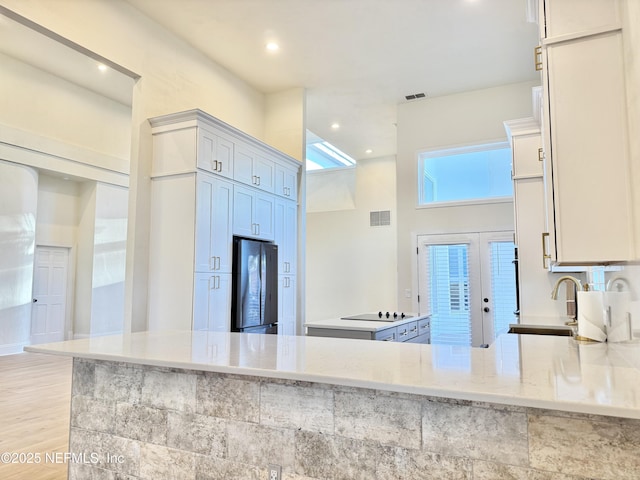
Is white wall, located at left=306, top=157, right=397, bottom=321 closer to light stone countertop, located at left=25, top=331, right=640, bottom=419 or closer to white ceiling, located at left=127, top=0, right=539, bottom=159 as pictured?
white ceiling, located at left=127, top=0, right=539, bottom=159

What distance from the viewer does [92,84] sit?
725 cm

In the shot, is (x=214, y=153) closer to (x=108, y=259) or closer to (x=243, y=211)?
(x=243, y=211)

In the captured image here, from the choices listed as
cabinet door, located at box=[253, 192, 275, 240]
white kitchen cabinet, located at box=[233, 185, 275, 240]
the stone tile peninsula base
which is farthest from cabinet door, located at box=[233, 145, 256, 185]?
the stone tile peninsula base

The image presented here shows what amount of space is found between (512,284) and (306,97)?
389 cm

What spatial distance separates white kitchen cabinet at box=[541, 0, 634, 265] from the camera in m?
1.56

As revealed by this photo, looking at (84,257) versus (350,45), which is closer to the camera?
(350,45)

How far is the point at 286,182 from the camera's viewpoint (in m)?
5.75

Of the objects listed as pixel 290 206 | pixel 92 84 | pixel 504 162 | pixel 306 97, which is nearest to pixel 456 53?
pixel 504 162

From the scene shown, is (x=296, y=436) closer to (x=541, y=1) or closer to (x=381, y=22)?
(x=541, y=1)

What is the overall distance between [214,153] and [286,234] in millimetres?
1661

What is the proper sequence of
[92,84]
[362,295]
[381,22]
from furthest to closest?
1. [362,295]
2. [92,84]
3. [381,22]

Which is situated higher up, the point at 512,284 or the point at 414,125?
the point at 414,125

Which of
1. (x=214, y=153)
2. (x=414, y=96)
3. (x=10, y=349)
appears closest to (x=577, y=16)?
(x=214, y=153)

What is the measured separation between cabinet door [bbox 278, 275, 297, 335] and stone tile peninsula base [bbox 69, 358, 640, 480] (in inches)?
146
